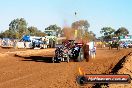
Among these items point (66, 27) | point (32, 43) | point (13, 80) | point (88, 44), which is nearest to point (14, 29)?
point (32, 43)

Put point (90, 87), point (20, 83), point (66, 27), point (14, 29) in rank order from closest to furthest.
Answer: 1. point (90, 87)
2. point (20, 83)
3. point (66, 27)
4. point (14, 29)

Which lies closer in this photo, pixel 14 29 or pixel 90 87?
pixel 90 87

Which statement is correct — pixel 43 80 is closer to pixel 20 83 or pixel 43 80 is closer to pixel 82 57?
pixel 20 83

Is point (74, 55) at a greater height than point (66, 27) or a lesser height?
lesser

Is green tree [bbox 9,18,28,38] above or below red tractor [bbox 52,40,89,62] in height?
above

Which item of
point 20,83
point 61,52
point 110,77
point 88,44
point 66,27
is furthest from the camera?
point 66,27

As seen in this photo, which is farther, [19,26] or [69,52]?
[19,26]

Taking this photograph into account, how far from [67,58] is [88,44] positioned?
10.8ft

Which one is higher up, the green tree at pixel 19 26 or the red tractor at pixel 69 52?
the green tree at pixel 19 26

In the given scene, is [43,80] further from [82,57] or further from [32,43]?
[32,43]

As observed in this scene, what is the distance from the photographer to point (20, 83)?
1377 centimetres

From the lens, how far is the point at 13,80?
48.2 feet

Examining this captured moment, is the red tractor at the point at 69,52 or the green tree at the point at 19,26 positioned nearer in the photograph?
the red tractor at the point at 69,52

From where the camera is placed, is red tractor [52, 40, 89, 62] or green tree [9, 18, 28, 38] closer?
red tractor [52, 40, 89, 62]
